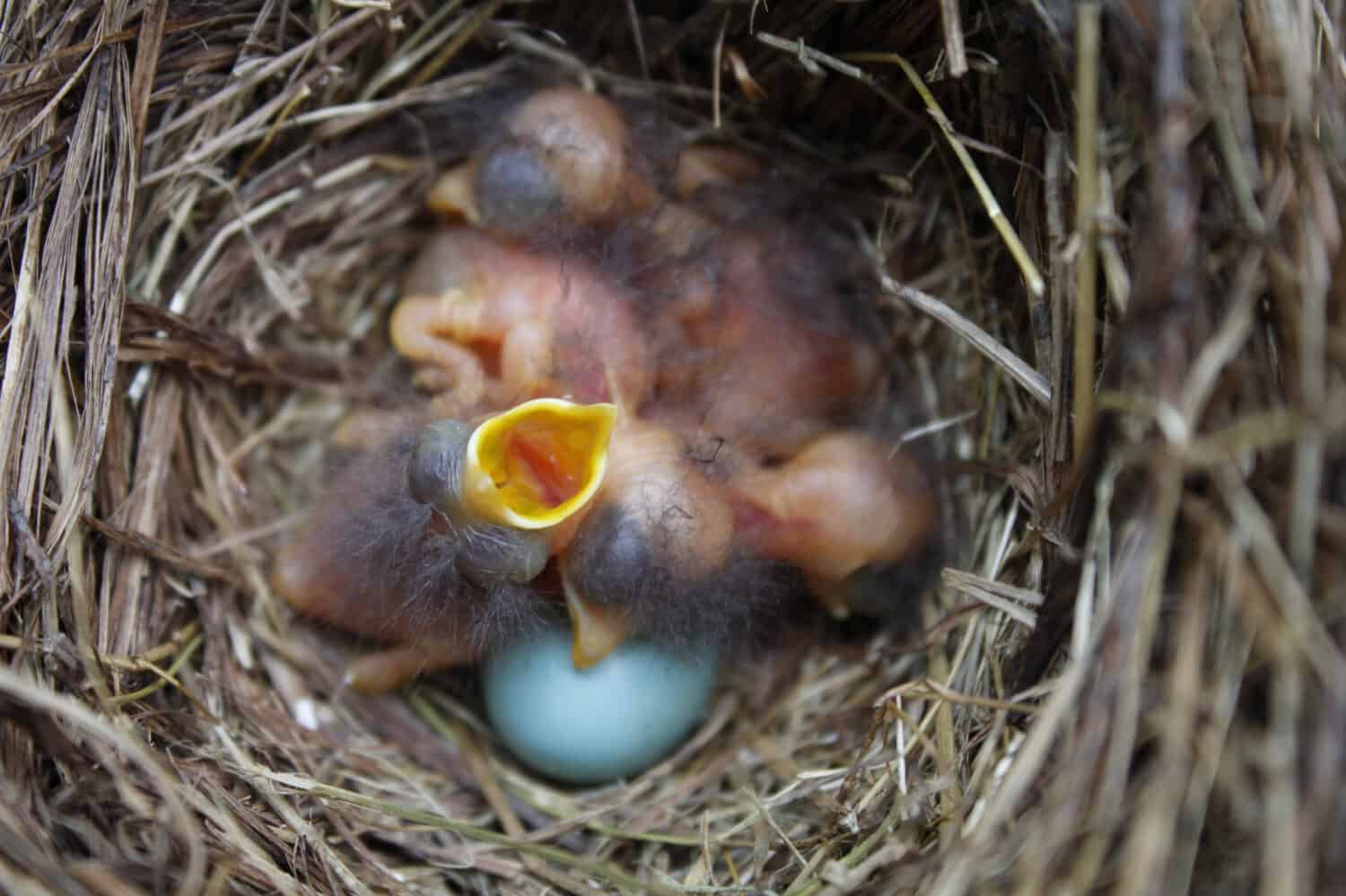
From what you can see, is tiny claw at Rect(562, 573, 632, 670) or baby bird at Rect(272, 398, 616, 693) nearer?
baby bird at Rect(272, 398, 616, 693)

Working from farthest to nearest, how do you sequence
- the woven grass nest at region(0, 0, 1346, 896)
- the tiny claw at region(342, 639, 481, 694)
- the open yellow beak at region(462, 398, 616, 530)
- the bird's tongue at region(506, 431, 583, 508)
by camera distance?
the tiny claw at region(342, 639, 481, 694)
the bird's tongue at region(506, 431, 583, 508)
the open yellow beak at region(462, 398, 616, 530)
the woven grass nest at region(0, 0, 1346, 896)

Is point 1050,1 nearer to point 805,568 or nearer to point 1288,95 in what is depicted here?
point 1288,95

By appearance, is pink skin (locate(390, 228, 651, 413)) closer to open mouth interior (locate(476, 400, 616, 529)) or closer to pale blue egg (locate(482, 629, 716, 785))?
open mouth interior (locate(476, 400, 616, 529))

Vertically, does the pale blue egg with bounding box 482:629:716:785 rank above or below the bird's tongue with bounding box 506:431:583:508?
below

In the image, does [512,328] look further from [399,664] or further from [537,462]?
[399,664]

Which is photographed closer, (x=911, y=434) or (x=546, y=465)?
(x=546, y=465)

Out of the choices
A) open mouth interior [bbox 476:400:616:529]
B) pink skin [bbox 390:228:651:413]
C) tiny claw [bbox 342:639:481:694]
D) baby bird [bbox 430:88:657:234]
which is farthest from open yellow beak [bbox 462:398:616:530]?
baby bird [bbox 430:88:657:234]

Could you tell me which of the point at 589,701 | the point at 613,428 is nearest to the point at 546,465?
the point at 613,428
